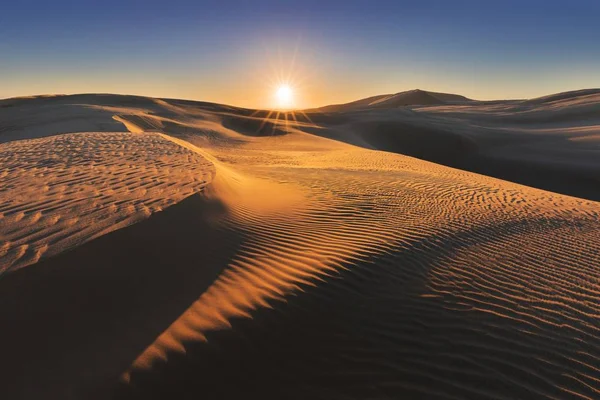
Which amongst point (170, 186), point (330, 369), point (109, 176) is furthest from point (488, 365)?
point (109, 176)

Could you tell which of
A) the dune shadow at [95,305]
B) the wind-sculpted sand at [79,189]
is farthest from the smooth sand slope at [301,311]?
the wind-sculpted sand at [79,189]

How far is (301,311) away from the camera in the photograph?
157 inches

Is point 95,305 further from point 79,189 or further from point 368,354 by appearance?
point 79,189

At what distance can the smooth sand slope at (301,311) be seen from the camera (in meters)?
3.15

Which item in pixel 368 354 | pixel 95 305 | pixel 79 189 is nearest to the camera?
pixel 368 354

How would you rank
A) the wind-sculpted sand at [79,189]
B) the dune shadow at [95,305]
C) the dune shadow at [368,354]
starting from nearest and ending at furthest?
the dune shadow at [95,305] → the dune shadow at [368,354] → the wind-sculpted sand at [79,189]

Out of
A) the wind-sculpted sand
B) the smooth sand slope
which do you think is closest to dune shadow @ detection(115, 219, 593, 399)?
the smooth sand slope

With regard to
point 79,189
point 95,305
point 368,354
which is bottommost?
point 368,354

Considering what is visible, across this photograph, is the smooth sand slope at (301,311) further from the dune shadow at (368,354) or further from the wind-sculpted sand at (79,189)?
the wind-sculpted sand at (79,189)

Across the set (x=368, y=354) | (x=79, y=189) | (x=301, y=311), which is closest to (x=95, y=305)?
(x=301, y=311)

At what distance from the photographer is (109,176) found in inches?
291

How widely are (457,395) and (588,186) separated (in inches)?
731

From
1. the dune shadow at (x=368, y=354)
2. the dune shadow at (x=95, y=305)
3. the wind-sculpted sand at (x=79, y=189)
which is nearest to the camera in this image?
the dune shadow at (x=95, y=305)

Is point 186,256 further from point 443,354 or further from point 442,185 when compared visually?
point 442,185
